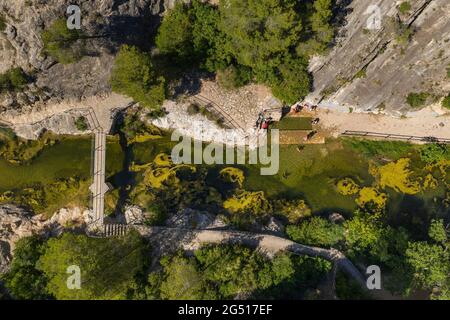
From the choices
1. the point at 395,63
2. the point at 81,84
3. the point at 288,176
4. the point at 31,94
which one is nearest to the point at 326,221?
the point at 288,176

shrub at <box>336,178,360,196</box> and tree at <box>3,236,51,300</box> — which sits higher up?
shrub at <box>336,178,360,196</box>

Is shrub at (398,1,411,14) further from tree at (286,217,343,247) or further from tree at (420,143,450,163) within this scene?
tree at (286,217,343,247)

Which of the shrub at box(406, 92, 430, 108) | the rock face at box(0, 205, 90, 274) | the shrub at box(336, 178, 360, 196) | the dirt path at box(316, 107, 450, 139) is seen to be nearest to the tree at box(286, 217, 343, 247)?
the shrub at box(336, 178, 360, 196)

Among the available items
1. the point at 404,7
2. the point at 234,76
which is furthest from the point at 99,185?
the point at 404,7

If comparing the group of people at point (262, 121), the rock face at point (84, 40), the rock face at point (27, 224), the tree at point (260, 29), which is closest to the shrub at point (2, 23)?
the rock face at point (84, 40)

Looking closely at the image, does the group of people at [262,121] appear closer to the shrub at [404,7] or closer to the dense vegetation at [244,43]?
the dense vegetation at [244,43]

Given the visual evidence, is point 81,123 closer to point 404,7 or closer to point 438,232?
point 404,7
